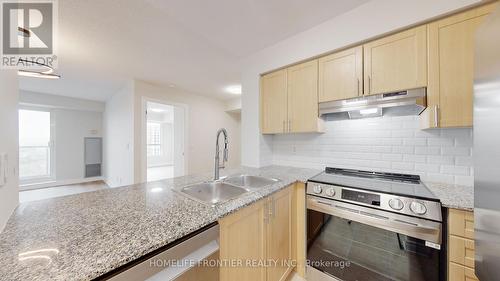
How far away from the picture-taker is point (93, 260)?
0.54m

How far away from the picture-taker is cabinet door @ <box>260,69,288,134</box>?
2.13 meters

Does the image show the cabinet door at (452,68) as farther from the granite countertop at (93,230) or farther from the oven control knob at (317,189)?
the granite countertop at (93,230)

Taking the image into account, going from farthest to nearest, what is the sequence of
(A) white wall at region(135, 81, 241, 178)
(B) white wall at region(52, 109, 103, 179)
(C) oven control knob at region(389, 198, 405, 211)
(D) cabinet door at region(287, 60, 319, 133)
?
1. (B) white wall at region(52, 109, 103, 179)
2. (A) white wall at region(135, 81, 241, 178)
3. (D) cabinet door at region(287, 60, 319, 133)
4. (C) oven control knob at region(389, 198, 405, 211)

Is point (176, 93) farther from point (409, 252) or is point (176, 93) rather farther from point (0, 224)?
point (409, 252)

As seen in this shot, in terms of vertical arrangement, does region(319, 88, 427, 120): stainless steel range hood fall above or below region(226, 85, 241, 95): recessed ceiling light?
below

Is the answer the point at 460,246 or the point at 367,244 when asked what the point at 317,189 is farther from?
the point at 460,246

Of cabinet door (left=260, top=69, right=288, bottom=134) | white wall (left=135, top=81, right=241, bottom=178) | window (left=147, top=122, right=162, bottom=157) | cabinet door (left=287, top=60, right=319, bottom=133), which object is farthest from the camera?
window (left=147, top=122, right=162, bottom=157)

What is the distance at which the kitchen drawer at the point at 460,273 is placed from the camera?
978 mm

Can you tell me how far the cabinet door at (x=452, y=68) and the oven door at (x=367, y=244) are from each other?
0.77 metres

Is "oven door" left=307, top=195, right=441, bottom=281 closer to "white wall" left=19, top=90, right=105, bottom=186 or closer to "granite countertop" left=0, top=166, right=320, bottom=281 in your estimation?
"granite countertop" left=0, top=166, right=320, bottom=281

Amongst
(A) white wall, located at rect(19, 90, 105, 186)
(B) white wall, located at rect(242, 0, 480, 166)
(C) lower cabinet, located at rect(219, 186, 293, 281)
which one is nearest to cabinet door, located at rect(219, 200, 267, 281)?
(C) lower cabinet, located at rect(219, 186, 293, 281)

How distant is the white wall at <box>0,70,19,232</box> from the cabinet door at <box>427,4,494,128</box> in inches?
106

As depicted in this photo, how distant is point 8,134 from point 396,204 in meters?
2.51
